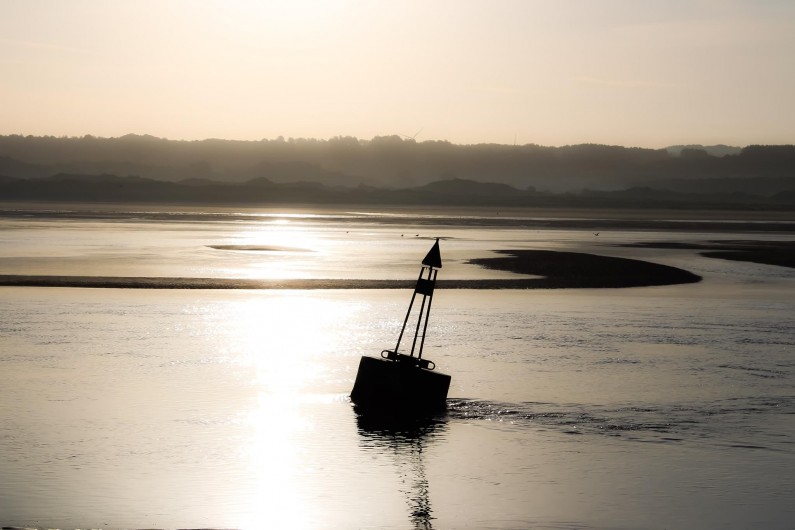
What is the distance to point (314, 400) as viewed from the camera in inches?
751

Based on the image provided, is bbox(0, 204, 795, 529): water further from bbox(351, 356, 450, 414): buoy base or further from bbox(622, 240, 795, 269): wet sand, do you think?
bbox(622, 240, 795, 269): wet sand

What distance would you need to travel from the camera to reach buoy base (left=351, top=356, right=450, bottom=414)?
18.0m

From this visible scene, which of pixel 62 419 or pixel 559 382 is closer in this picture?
pixel 62 419

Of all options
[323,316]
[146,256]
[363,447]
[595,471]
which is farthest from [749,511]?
[146,256]

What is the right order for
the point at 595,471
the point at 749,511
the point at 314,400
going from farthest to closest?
the point at 314,400
the point at 595,471
the point at 749,511

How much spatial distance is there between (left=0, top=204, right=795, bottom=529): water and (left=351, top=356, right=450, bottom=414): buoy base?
0.58m

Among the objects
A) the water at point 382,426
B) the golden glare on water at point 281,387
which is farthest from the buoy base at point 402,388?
the golden glare on water at point 281,387

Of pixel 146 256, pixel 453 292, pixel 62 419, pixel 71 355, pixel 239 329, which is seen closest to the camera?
pixel 62 419

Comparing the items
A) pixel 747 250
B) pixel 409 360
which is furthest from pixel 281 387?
pixel 747 250

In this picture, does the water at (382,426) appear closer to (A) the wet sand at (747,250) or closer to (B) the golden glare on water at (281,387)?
(B) the golden glare on water at (281,387)

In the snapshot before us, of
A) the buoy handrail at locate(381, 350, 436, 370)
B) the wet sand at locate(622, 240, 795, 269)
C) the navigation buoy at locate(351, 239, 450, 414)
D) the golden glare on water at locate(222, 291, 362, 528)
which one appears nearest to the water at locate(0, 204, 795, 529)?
the golden glare on water at locate(222, 291, 362, 528)

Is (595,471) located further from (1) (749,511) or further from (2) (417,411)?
(2) (417,411)

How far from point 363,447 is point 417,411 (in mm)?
2644

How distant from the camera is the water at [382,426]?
12.6m
